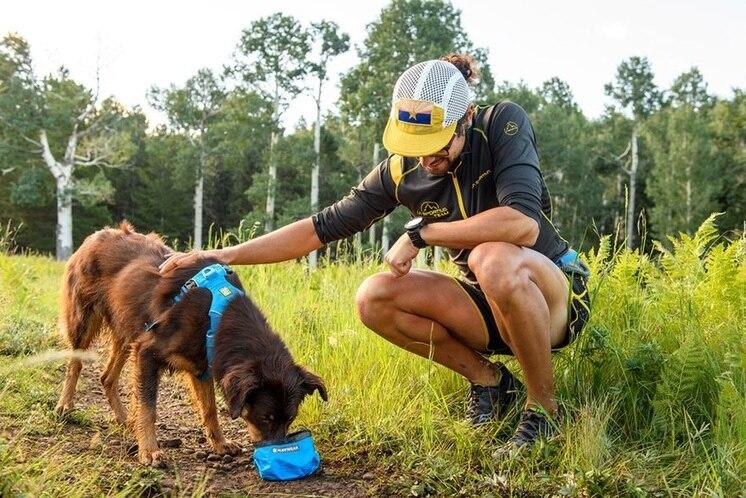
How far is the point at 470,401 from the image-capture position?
391 centimetres

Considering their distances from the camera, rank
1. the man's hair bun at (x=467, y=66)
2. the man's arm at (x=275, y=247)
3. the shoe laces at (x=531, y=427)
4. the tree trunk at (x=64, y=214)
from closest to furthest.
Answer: the shoe laces at (x=531, y=427) < the man's hair bun at (x=467, y=66) < the man's arm at (x=275, y=247) < the tree trunk at (x=64, y=214)

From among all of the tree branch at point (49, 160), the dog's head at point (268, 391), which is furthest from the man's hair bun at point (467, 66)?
the tree branch at point (49, 160)

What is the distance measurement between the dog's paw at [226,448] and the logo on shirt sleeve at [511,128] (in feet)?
7.43

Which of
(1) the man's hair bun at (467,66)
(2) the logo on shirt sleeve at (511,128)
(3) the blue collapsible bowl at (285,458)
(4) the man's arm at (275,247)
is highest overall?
(1) the man's hair bun at (467,66)

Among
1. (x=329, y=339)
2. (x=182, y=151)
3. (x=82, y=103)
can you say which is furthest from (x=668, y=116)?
(x=329, y=339)

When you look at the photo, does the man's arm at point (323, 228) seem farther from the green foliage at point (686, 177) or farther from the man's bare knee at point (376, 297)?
the green foliage at point (686, 177)

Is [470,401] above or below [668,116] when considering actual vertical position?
below

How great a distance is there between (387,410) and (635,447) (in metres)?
1.31

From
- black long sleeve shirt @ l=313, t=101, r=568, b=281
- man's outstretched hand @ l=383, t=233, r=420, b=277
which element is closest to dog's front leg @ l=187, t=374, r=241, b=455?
black long sleeve shirt @ l=313, t=101, r=568, b=281

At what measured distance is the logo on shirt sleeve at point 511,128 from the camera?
11.5ft

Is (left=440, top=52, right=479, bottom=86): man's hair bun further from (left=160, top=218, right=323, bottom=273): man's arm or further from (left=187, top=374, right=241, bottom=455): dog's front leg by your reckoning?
(left=187, top=374, right=241, bottom=455): dog's front leg

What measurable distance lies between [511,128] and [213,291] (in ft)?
5.92

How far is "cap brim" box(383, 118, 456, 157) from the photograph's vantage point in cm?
344

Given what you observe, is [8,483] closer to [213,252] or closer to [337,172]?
[213,252]
